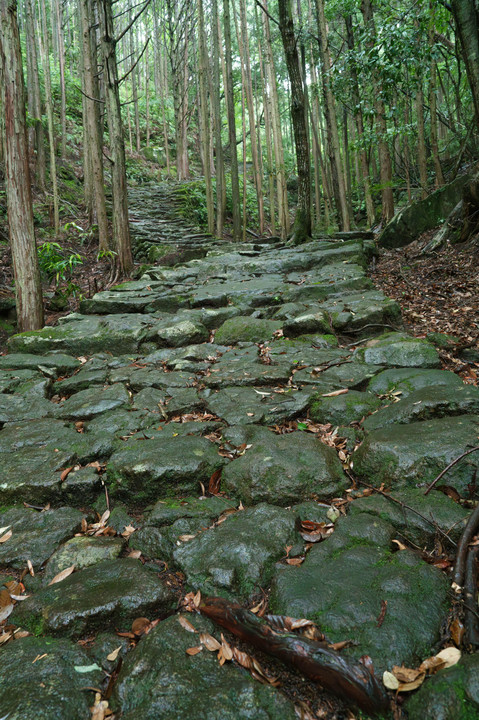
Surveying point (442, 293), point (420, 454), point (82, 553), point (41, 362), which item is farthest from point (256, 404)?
point (442, 293)

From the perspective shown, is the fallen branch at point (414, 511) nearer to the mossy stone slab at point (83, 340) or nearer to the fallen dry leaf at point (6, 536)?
the fallen dry leaf at point (6, 536)

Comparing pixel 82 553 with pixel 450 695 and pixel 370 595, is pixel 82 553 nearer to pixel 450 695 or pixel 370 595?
pixel 370 595

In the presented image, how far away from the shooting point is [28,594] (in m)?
1.85

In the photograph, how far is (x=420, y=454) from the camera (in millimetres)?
2197

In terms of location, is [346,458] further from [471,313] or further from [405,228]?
[405,228]

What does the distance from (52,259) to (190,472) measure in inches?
268

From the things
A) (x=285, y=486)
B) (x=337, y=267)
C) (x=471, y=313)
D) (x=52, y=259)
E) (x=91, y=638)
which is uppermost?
(x=52, y=259)

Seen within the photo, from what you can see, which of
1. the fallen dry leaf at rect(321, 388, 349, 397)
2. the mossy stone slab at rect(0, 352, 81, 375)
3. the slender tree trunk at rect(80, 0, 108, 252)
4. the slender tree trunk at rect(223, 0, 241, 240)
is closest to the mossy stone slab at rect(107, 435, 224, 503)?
the fallen dry leaf at rect(321, 388, 349, 397)

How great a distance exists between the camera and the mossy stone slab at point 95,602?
5.29ft

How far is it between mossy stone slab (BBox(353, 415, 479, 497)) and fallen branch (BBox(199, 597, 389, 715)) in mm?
1029

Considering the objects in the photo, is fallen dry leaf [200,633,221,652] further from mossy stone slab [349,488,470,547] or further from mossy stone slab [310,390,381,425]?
mossy stone slab [310,390,381,425]

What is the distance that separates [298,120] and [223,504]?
353 inches

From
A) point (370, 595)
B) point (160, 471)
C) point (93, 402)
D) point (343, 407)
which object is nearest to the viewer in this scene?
point (370, 595)

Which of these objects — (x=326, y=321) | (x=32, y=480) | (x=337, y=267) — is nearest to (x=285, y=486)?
(x=32, y=480)
